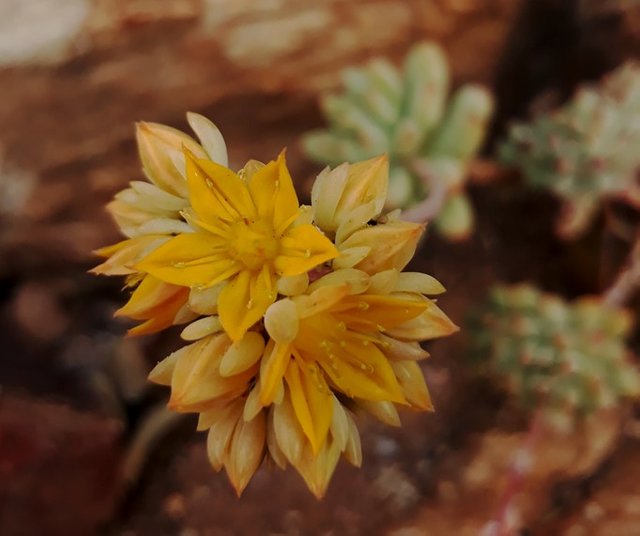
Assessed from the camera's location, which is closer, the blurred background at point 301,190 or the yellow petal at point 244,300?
the yellow petal at point 244,300

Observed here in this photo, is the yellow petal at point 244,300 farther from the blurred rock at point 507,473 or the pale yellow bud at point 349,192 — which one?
the blurred rock at point 507,473

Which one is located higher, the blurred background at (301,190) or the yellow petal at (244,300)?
the yellow petal at (244,300)

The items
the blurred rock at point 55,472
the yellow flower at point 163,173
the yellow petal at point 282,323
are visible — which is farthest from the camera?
the blurred rock at point 55,472

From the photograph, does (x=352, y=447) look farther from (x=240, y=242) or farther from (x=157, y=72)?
(x=157, y=72)

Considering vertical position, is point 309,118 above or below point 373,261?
below

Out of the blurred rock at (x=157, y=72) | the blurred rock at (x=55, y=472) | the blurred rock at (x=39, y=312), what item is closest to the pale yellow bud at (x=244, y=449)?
the blurred rock at (x=55, y=472)

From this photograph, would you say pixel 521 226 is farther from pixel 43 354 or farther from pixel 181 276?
pixel 181 276

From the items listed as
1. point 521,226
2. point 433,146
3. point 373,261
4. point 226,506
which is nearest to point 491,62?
point 521,226
